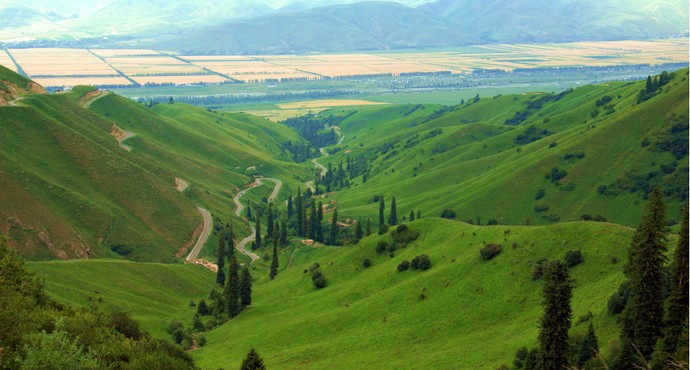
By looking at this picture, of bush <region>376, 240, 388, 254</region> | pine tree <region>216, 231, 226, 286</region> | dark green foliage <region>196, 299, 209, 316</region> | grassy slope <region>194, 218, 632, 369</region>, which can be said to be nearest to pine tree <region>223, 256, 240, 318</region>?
grassy slope <region>194, 218, 632, 369</region>

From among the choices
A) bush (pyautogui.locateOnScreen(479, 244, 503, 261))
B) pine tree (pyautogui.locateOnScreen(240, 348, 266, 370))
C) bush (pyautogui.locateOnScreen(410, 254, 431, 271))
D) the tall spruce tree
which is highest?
the tall spruce tree

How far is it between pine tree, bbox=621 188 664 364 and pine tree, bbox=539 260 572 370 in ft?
22.7

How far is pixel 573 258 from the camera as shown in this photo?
359ft

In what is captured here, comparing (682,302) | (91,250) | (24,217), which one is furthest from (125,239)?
(682,302)

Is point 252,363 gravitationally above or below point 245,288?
above

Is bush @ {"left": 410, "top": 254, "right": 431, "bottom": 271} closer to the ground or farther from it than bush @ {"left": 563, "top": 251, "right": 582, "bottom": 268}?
closer to the ground

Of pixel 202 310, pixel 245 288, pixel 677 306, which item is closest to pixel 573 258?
pixel 677 306

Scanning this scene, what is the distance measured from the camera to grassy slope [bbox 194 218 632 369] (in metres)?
100

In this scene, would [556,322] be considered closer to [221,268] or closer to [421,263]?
[421,263]

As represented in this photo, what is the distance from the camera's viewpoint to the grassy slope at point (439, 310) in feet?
330

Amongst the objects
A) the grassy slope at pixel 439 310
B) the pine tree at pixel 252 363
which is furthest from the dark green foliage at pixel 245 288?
the pine tree at pixel 252 363

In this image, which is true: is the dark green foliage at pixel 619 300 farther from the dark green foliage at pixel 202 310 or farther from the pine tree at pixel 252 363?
the dark green foliage at pixel 202 310

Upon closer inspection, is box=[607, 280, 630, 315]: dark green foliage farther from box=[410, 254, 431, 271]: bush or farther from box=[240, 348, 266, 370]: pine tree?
box=[410, 254, 431, 271]: bush

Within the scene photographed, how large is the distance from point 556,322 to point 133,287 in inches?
4610
